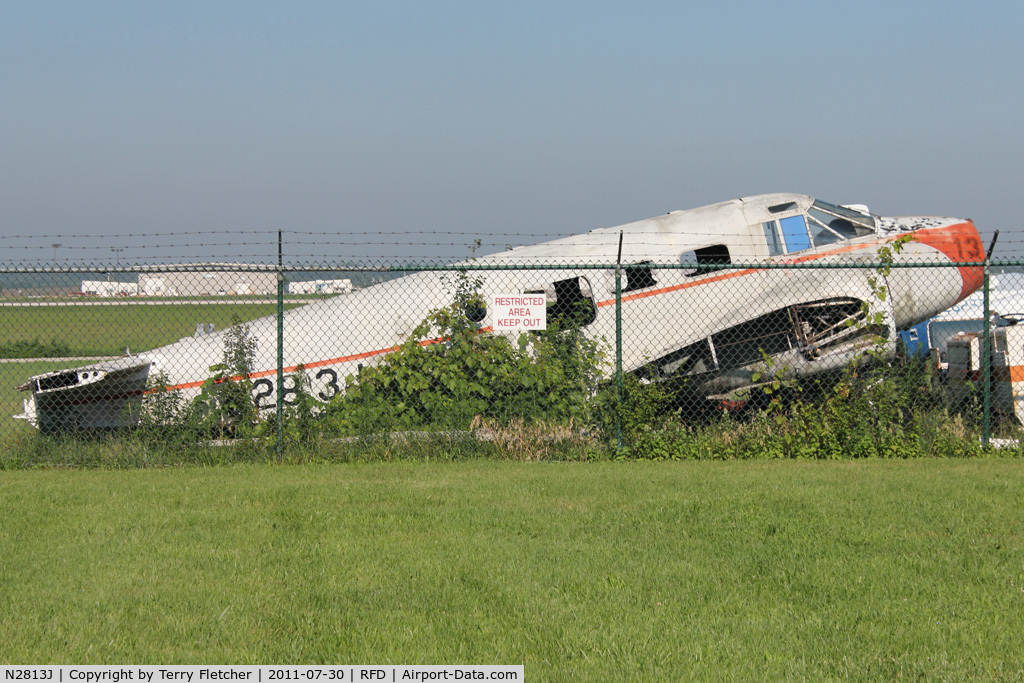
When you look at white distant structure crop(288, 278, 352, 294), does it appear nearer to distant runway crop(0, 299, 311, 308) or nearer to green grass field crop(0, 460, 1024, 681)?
distant runway crop(0, 299, 311, 308)

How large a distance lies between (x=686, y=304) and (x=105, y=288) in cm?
732

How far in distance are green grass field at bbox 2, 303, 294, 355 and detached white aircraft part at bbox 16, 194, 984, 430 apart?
1145mm

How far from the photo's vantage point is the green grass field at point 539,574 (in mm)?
4516

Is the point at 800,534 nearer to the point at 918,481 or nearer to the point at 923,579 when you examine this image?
the point at 923,579

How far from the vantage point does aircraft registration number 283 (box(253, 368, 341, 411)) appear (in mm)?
11062

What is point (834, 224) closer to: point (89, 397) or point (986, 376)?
point (986, 376)

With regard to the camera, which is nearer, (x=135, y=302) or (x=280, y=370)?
(x=280, y=370)

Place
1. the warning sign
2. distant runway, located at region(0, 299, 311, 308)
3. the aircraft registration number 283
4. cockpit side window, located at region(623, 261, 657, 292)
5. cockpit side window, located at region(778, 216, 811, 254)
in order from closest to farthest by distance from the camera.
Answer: the warning sign → the aircraft registration number 283 → distant runway, located at region(0, 299, 311, 308) → cockpit side window, located at region(623, 261, 657, 292) → cockpit side window, located at region(778, 216, 811, 254)

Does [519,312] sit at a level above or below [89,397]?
above

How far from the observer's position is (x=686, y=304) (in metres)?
12.2

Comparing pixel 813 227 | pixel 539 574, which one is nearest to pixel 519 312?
pixel 813 227

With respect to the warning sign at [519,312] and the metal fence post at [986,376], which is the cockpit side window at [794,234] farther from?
the warning sign at [519,312]

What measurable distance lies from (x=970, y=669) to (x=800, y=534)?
2.43 meters

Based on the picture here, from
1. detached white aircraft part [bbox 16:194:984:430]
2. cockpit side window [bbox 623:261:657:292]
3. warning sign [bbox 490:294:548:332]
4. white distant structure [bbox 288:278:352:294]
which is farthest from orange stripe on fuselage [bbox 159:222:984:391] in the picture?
white distant structure [bbox 288:278:352:294]
